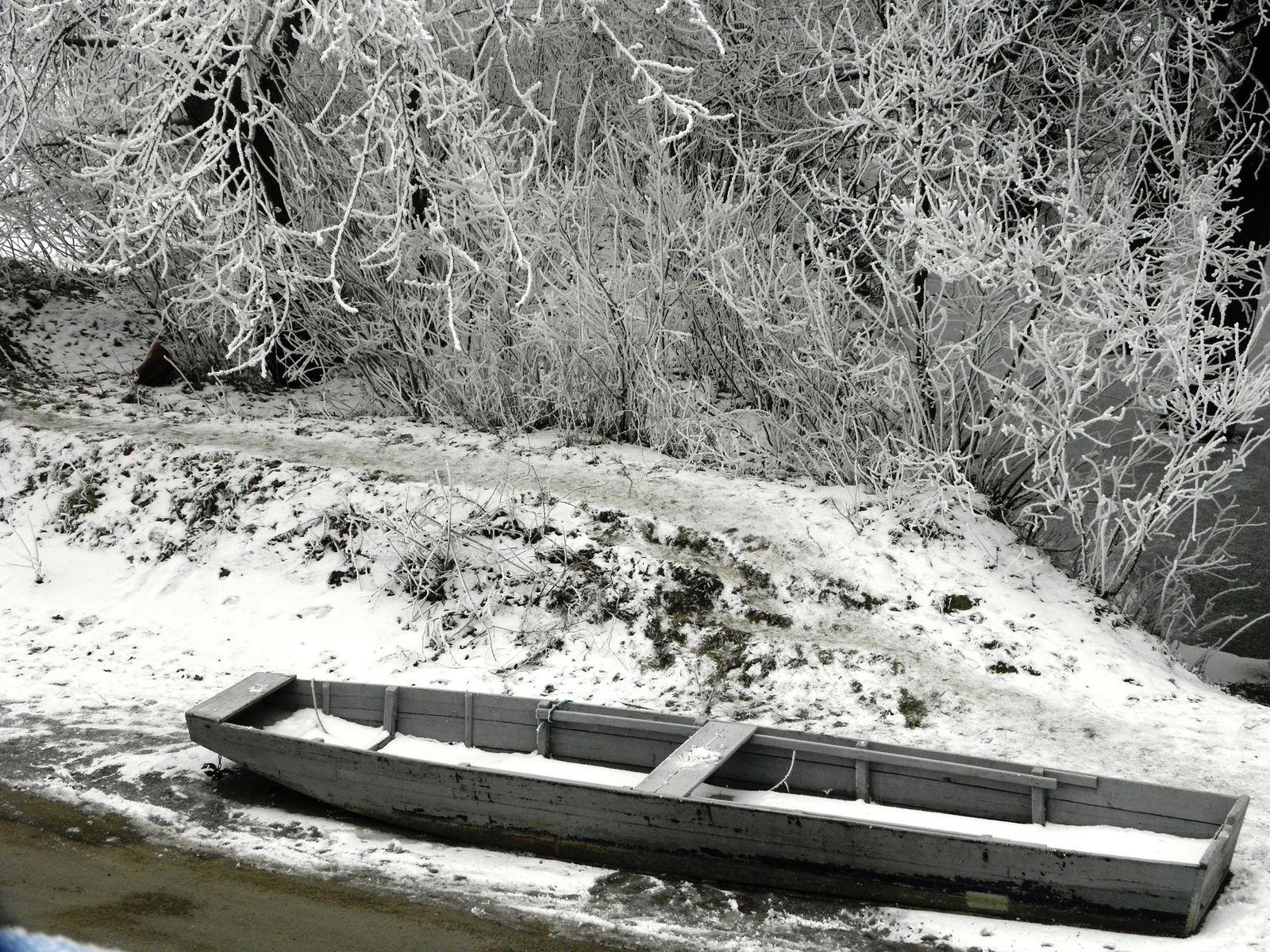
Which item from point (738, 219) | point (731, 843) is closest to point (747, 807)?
point (731, 843)

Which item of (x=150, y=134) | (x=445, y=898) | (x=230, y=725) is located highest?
(x=150, y=134)

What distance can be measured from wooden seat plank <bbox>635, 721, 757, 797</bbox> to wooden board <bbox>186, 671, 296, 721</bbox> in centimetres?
224

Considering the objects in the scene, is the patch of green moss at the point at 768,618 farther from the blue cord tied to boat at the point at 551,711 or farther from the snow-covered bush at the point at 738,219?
the blue cord tied to boat at the point at 551,711

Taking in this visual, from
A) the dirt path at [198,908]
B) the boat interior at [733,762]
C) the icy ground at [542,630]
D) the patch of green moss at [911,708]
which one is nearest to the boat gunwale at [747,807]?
the boat interior at [733,762]

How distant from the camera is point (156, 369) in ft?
40.6

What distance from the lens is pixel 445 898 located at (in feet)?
16.2

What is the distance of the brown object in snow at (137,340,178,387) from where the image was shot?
12.3m

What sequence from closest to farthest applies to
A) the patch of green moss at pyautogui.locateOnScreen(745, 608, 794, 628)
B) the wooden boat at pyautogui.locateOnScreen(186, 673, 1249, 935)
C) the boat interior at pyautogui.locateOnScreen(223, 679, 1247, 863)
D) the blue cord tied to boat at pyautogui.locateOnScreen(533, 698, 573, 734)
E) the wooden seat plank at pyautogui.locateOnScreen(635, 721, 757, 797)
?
the wooden boat at pyautogui.locateOnScreen(186, 673, 1249, 935)
the boat interior at pyautogui.locateOnScreen(223, 679, 1247, 863)
the wooden seat plank at pyautogui.locateOnScreen(635, 721, 757, 797)
the blue cord tied to boat at pyautogui.locateOnScreen(533, 698, 573, 734)
the patch of green moss at pyautogui.locateOnScreen(745, 608, 794, 628)

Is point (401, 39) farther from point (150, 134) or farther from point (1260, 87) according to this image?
point (1260, 87)

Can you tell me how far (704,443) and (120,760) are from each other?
5.07m

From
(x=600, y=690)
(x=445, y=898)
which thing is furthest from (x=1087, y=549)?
(x=445, y=898)

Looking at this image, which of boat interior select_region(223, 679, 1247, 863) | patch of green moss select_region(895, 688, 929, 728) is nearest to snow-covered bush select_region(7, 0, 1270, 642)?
patch of green moss select_region(895, 688, 929, 728)

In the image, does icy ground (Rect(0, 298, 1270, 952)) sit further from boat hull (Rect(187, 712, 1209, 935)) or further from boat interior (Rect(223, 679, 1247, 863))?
boat interior (Rect(223, 679, 1247, 863))

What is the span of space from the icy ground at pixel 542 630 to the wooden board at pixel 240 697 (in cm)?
41
